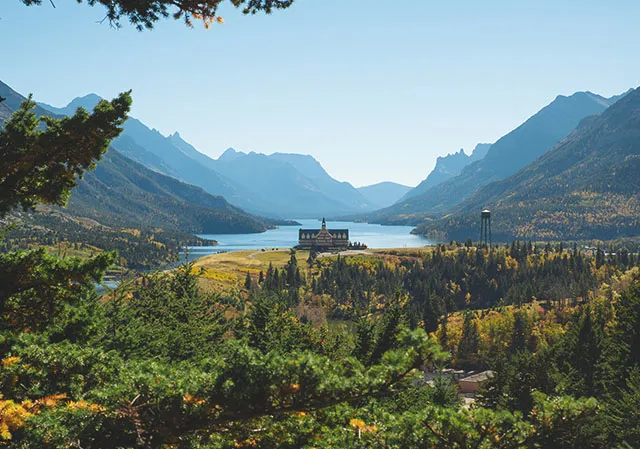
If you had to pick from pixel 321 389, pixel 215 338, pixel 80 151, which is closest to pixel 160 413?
pixel 321 389

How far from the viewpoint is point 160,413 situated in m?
10.8

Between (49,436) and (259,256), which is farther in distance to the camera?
(259,256)

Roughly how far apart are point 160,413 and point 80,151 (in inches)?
291

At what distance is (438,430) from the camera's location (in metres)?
10.8

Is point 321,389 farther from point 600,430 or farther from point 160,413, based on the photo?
point 600,430

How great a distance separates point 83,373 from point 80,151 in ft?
23.1

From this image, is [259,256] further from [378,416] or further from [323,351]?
[378,416]

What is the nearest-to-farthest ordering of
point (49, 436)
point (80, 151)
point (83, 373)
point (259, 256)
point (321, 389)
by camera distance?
1. point (321, 389)
2. point (49, 436)
3. point (80, 151)
4. point (83, 373)
5. point (259, 256)

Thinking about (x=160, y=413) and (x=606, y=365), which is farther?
(x=606, y=365)

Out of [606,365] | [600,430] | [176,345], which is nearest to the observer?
[600,430]

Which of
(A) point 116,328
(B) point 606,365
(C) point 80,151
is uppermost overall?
(C) point 80,151

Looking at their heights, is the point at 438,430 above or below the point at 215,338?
above

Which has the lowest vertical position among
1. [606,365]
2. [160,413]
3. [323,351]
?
[606,365]

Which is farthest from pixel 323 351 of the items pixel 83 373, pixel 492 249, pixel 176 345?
pixel 492 249
